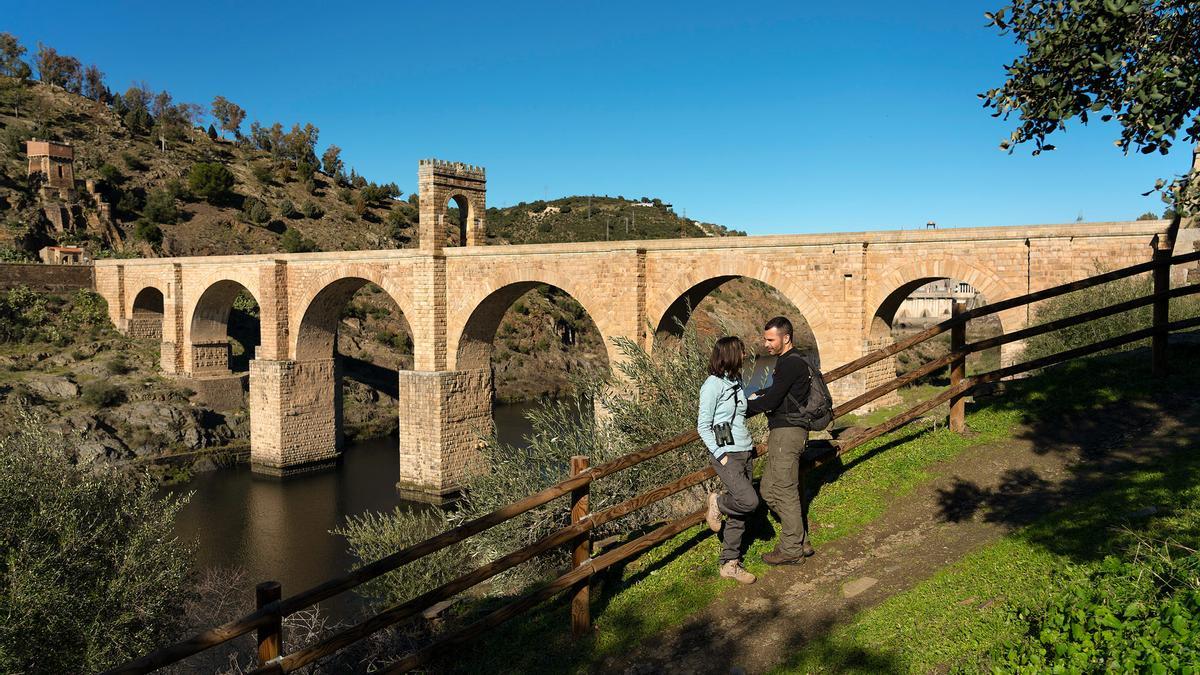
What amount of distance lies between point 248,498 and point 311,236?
101 feet

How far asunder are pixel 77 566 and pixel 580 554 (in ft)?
27.2

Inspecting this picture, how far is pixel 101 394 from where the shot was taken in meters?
26.7

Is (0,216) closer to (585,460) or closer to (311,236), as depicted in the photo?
(311,236)

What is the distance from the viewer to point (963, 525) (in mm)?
5367

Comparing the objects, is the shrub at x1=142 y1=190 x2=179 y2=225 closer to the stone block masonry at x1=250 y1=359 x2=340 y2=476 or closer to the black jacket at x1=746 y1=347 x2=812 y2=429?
the stone block masonry at x1=250 y1=359 x2=340 y2=476

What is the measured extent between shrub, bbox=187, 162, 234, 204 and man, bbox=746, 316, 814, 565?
51.0m

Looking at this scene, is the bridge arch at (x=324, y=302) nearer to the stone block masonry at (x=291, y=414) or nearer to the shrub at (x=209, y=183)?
the stone block masonry at (x=291, y=414)

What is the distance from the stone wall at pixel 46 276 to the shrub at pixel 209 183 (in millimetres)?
14495

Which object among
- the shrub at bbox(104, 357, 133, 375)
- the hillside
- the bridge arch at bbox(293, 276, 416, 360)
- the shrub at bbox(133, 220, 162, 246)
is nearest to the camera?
the bridge arch at bbox(293, 276, 416, 360)

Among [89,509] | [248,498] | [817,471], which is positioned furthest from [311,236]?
[817,471]

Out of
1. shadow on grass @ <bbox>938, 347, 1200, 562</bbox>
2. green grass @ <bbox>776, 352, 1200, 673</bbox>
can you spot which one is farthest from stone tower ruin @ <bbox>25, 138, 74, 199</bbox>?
green grass @ <bbox>776, 352, 1200, 673</bbox>

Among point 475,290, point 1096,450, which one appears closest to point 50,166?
point 475,290

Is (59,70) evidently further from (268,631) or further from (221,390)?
(268,631)

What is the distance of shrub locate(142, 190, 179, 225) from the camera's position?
45.0 meters
